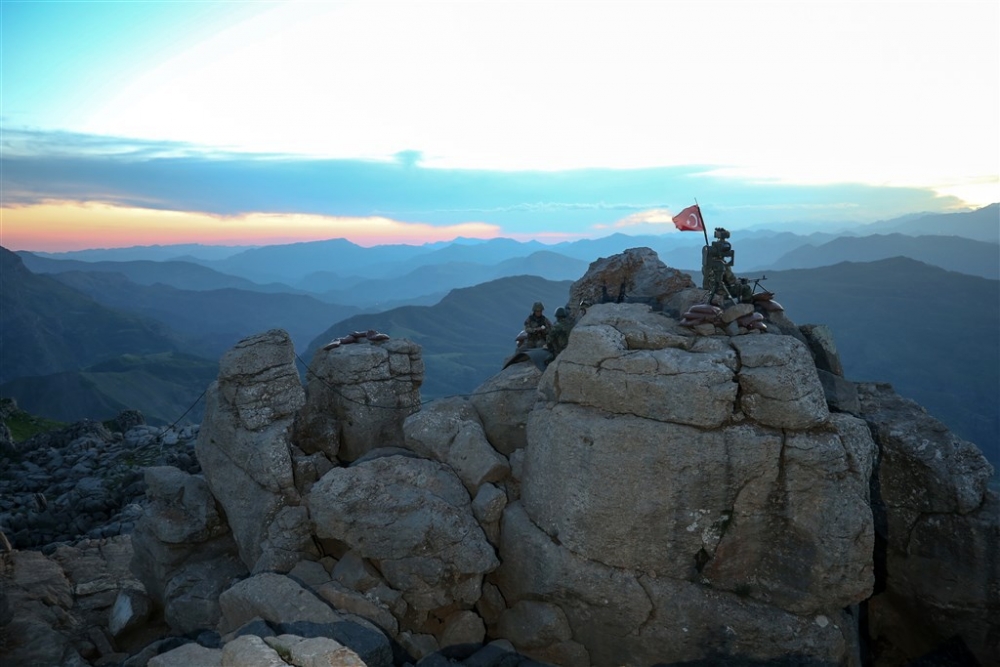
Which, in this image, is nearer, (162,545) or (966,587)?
(966,587)

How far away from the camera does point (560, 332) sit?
20.9 m

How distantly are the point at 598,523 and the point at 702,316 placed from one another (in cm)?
633

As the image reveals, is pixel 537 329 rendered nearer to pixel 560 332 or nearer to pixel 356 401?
pixel 560 332

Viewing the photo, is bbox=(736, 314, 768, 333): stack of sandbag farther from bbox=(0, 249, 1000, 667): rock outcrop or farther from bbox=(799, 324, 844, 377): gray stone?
bbox=(799, 324, 844, 377): gray stone

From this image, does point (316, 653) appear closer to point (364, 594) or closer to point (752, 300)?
point (364, 594)

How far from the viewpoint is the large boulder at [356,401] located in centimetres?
2064

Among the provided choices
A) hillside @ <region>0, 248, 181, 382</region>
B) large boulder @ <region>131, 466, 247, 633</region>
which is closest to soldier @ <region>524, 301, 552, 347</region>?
large boulder @ <region>131, 466, 247, 633</region>

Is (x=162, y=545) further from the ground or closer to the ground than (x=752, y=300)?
closer to the ground

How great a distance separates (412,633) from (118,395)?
115m

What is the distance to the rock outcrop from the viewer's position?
1491 cm

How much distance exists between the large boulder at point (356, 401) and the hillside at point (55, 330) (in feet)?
530

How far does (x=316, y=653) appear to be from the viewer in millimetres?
11859

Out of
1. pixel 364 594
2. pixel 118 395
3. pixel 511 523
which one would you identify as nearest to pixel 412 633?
pixel 364 594

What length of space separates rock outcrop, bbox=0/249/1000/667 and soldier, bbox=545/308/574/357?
1.82m
